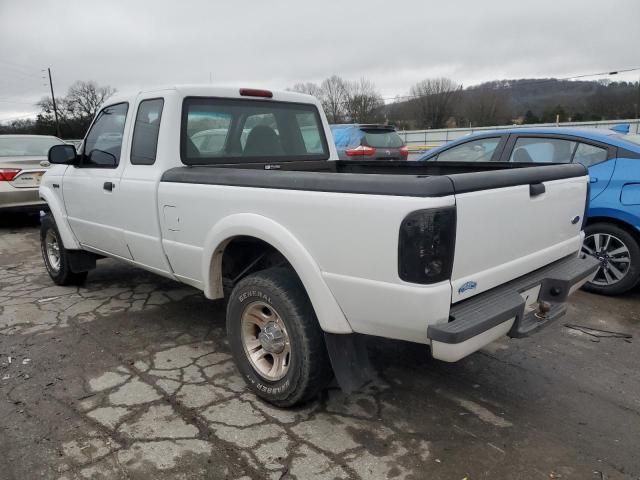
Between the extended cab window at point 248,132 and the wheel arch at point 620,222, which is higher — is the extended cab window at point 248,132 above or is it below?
above

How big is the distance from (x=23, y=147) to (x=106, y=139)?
19.8 ft

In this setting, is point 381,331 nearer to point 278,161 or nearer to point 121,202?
point 278,161

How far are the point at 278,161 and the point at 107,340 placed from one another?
1997 mm

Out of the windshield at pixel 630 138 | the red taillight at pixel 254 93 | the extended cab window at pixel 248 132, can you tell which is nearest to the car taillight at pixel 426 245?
the extended cab window at pixel 248 132

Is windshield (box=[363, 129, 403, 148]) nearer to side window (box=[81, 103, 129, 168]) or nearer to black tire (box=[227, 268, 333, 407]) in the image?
side window (box=[81, 103, 129, 168])

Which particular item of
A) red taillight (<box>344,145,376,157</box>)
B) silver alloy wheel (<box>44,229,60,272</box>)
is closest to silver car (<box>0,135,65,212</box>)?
silver alloy wheel (<box>44,229,60,272</box>)

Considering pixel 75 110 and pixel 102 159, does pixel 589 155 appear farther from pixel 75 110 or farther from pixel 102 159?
pixel 75 110

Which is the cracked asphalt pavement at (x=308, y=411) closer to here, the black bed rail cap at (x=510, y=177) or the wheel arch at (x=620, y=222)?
the wheel arch at (x=620, y=222)

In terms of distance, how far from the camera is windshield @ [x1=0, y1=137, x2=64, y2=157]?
8961 mm

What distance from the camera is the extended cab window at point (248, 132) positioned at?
12.0 feet

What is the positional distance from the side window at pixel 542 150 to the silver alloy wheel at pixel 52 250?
16.4ft

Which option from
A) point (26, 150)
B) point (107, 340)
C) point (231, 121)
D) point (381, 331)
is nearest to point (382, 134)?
point (26, 150)

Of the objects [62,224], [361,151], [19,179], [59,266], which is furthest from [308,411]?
[361,151]

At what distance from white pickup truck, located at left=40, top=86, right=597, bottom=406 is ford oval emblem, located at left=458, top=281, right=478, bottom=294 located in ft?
0.04
